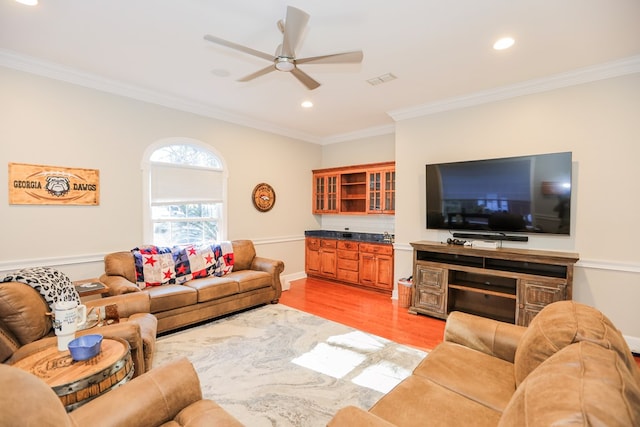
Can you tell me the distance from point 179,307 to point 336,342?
6.18 feet

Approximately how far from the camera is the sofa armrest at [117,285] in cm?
299

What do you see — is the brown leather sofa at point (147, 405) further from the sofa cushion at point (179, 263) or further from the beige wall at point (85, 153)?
the beige wall at point (85, 153)

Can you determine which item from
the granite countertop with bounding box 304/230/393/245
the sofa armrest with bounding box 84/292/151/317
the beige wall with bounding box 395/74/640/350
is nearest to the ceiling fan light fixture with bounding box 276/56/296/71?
the sofa armrest with bounding box 84/292/151/317

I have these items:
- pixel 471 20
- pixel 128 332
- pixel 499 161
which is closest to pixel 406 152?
pixel 499 161

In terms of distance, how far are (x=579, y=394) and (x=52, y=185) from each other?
14.9ft

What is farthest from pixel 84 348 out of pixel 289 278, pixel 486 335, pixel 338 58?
pixel 289 278

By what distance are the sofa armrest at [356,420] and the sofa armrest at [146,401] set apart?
753mm

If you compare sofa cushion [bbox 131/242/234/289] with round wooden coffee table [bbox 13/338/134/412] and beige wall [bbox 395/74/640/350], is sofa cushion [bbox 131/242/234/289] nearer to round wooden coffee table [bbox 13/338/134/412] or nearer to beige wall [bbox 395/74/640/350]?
round wooden coffee table [bbox 13/338/134/412]

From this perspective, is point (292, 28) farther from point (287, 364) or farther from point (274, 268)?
point (274, 268)

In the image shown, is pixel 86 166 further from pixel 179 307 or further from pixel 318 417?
pixel 318 417

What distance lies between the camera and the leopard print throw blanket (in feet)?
7.01

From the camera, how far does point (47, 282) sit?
2258 mm

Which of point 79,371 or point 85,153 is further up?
point 85,153

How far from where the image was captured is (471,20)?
238cm
